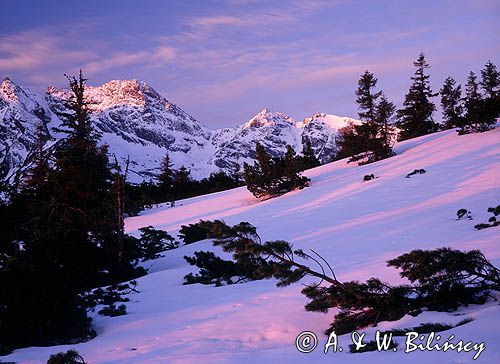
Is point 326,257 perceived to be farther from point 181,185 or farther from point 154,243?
point 181,185

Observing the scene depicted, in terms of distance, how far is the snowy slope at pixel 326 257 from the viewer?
5387mm

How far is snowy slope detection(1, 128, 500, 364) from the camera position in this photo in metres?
5.39

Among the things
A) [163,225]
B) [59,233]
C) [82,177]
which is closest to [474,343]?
[59,233]

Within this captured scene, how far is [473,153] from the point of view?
2433 centimetres

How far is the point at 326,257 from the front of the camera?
12.2 m

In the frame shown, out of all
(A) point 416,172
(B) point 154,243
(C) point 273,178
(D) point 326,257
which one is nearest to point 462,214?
(D) point 326,257

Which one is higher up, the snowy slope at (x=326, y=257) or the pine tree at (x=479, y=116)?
the pine tree at (x=479, y=116)

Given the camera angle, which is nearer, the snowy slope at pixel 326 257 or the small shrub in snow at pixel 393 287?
the snowy slope at pixel 326 257

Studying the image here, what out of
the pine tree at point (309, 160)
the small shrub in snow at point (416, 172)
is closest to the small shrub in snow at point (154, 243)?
the small shrub in snow at point (416, 172)

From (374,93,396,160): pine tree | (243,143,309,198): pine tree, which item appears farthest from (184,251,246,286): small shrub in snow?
(374,93,396,160): pine tree

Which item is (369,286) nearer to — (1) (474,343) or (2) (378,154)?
(1) (474,343)

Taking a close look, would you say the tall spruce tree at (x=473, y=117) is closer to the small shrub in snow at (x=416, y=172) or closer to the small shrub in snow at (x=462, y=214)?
the small shrub in snow at (x=416, y=172)

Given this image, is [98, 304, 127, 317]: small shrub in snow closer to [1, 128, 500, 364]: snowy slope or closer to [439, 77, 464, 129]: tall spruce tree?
[1, 128, 500, 364]: snowy slope

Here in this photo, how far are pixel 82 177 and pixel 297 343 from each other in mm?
11425
